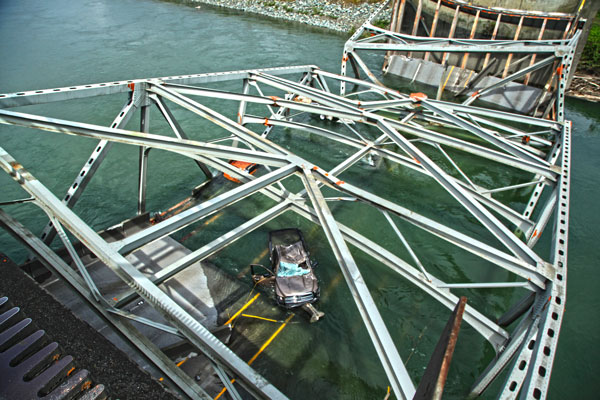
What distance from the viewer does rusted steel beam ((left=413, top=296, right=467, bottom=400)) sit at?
7.79 feet

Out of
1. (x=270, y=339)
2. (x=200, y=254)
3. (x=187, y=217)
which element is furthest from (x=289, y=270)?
(x=187, y=217)

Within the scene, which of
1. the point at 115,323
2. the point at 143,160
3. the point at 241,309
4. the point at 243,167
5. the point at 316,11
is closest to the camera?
the point at 115,323

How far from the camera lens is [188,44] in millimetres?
33906

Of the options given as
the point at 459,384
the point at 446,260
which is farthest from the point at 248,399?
the point at 446,260

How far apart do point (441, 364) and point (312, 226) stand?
10851 millimetres

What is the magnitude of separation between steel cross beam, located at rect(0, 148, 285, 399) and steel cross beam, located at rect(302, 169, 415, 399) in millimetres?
1603

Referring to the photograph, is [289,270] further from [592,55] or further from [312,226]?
[592,55]

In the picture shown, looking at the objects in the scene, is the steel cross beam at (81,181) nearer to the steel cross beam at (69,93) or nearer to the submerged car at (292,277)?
the steel cross beam at (69,93)

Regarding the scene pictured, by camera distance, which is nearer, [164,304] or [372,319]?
[164,304]

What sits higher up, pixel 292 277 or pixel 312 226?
pixel 292 277

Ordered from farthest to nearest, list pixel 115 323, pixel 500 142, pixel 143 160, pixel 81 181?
pixel 143 160, pixel 500 142, pixel 81 181, pixel 115 323

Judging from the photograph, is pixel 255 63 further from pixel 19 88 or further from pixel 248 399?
pixel 248 399

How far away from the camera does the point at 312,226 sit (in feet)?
43.6

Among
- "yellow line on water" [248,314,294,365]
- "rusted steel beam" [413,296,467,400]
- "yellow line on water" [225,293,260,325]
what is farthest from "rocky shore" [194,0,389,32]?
"rusted steel beam" [413,296,467,400]
